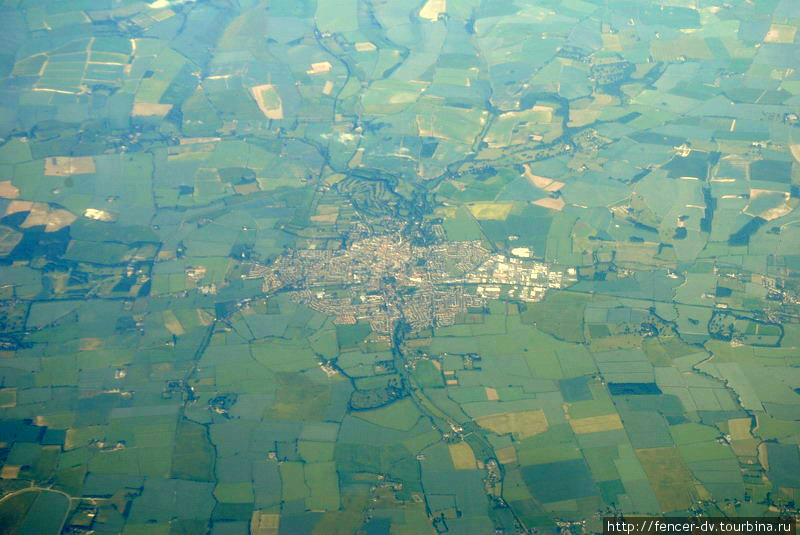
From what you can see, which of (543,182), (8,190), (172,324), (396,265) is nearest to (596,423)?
(396,265)

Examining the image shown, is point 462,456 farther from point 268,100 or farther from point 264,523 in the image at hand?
point 268,100

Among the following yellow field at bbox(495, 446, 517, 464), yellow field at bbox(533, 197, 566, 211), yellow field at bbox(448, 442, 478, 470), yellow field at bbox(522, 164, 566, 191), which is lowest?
yellow field at bbox(448, 442, 478, 470)

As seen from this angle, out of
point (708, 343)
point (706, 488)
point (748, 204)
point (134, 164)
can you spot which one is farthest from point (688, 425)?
point (134, 164)

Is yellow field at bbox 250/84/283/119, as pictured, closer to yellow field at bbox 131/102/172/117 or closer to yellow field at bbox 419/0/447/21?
yellow field at bbox 131/102/172/117

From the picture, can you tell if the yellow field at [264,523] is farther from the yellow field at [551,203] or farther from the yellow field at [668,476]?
the yellow field at [551,203]

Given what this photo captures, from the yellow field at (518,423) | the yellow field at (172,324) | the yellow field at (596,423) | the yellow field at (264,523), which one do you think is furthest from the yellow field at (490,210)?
the yellow field at (264,523)

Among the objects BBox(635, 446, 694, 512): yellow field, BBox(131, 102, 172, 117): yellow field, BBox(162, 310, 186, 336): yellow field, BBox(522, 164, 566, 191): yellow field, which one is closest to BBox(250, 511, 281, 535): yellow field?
BBox(162, 310, 186, 336): yellow field
